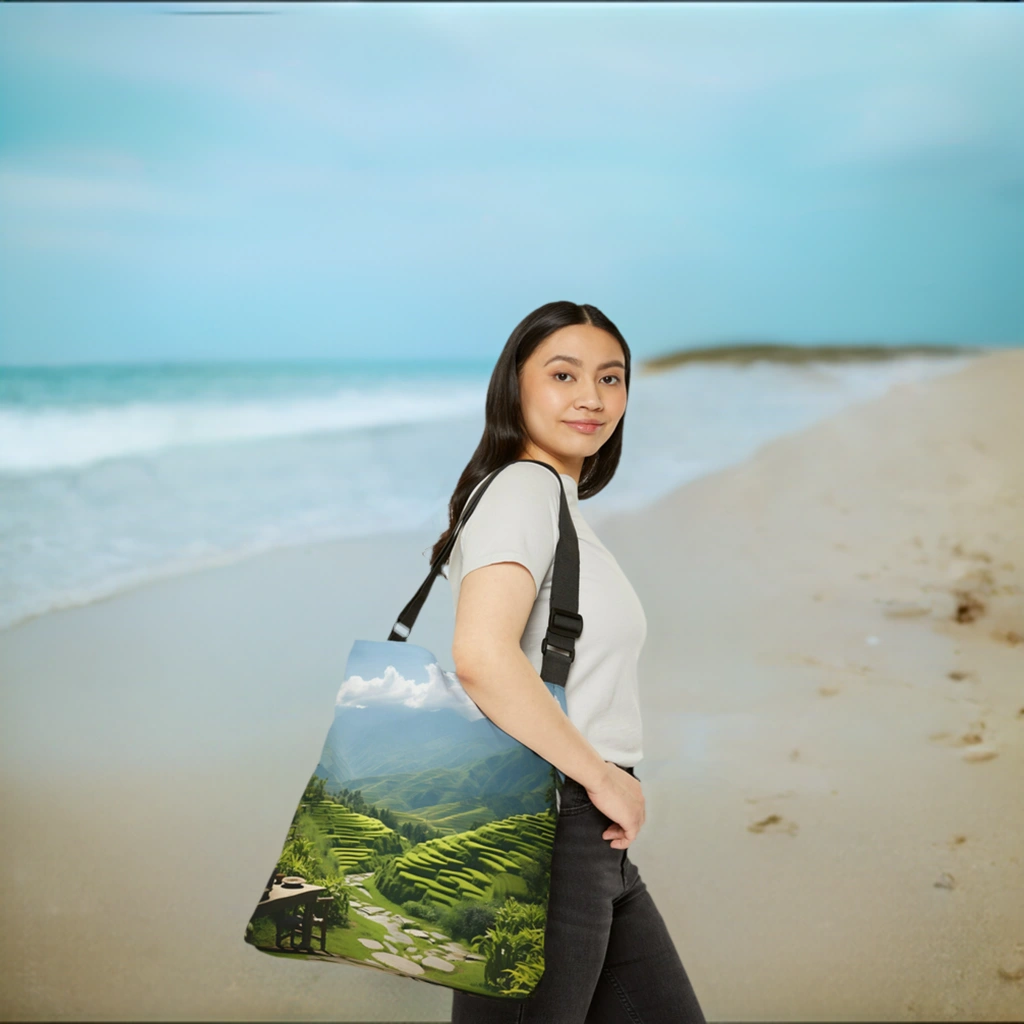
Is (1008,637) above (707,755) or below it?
above

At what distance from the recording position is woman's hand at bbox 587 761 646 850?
3.43 feet

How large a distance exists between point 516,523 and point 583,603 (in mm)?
128

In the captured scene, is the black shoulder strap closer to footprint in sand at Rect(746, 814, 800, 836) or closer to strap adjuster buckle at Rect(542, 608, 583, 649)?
strap adjuster buckle at Rect(542, 608, 583, 649)

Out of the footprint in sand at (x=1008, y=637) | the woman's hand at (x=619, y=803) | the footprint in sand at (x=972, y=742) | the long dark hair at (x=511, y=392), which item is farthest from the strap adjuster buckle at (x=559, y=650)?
the footprint in sand at (x=1008, y=637)

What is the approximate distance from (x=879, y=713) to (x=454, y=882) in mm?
2081

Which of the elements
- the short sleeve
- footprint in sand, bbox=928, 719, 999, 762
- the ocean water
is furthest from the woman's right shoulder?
the ocean water

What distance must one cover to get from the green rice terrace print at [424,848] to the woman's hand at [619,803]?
55 millimetres

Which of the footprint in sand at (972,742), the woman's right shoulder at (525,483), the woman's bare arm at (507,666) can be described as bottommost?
the footprint in sand at (972,742)

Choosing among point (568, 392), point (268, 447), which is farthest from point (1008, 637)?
point (268, 447)

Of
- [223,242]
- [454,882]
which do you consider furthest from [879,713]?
[223,242]

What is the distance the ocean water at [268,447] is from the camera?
3.86 m

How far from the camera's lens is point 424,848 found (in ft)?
3.31

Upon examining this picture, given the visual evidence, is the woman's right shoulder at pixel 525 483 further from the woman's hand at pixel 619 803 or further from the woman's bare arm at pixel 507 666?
the woman's hand at pixel 619 803

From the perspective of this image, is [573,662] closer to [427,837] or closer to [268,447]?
[427,837]
